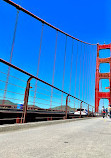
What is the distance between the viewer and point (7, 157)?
3.50 ft

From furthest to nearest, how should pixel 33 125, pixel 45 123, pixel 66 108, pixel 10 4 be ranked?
1. pixel 10 4
2. pixel 66 108
3. pixel 45 123
4. pixel 33 125

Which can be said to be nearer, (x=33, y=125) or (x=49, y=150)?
(x=49, y=150)

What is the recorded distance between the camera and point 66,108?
520cm

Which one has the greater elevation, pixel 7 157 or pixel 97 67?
pixel 97 67

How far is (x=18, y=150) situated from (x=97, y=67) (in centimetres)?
2701

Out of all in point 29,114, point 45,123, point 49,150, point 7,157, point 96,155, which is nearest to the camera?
point 7,157

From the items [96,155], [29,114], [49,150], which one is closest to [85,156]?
[96,155]

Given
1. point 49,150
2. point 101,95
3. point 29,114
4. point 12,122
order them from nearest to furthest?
point 49,150
point 12,122
point 29,114
point 101,95

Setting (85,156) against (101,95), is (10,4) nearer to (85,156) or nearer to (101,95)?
(85,156)

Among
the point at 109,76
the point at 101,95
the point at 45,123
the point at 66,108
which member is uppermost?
the point at 109,76

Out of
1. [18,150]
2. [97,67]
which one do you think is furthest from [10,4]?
[97,67]

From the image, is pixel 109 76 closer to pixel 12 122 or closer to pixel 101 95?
pixel 101 95

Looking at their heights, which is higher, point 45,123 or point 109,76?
point 109,76

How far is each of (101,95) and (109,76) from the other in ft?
11.3
